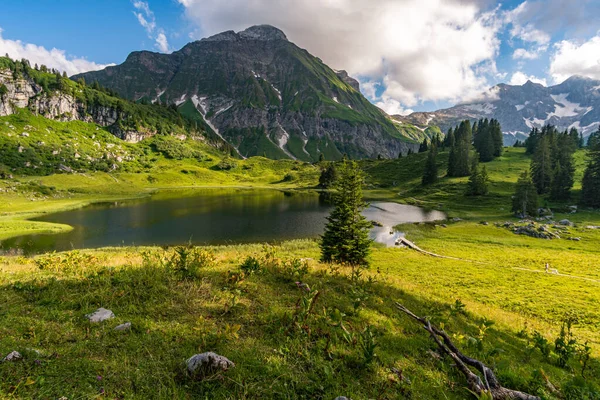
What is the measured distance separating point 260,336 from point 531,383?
6.58m

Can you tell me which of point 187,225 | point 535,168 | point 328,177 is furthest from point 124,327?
point 328,177

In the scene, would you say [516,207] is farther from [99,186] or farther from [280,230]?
[99,186]

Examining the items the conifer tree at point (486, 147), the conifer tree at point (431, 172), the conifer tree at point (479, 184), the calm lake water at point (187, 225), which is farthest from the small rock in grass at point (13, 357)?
the conifer tree at point (486, 147)

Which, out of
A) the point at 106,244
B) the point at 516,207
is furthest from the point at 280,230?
the point at 516,207

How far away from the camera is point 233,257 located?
15.7 meters

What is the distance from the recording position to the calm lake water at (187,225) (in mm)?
48344

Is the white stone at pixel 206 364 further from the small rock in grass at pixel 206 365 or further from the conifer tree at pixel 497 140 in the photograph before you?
the conifer tree at pixel 497 140

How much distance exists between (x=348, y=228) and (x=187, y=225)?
46.4 m

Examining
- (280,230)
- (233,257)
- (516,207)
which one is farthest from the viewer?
(516,207)

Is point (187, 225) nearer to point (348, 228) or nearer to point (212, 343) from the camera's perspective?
point (348, 228)

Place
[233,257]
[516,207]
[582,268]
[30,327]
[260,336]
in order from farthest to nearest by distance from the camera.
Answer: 1. [516,207]
2. [582,268]
3. [233,257]
4. [260,336]
5. [30,327]

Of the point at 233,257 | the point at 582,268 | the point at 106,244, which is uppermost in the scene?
the point at 233,257

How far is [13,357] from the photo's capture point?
16.3 ft

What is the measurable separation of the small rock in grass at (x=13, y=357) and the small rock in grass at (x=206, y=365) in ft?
10.2
